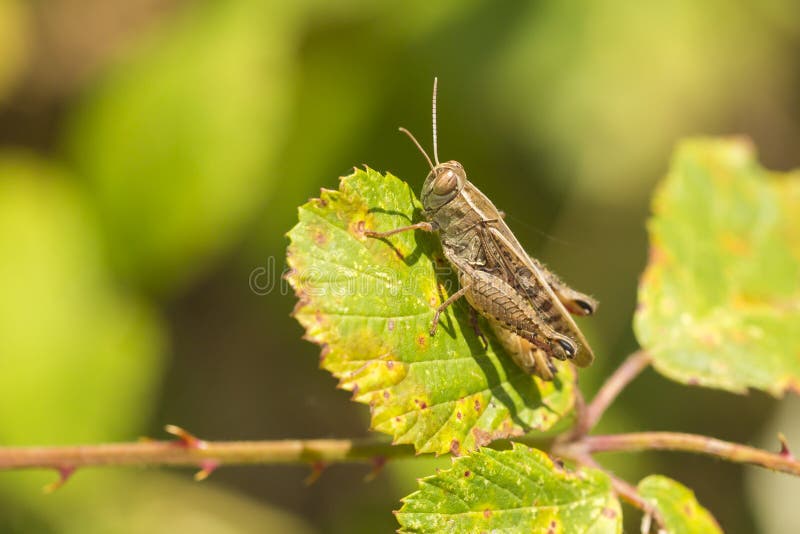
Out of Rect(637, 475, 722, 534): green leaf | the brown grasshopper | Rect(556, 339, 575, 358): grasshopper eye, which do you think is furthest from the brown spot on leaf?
Rect(637, 475, 722, 534): green leaf

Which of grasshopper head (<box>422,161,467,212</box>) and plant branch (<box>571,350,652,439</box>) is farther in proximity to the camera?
grasshopper head (<box>422,161,467,212</box>)

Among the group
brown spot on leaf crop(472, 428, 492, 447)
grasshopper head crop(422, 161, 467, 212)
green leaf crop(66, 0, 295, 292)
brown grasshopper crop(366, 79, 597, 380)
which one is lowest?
brown spot on leaf crop(472, 428, 492, 447)

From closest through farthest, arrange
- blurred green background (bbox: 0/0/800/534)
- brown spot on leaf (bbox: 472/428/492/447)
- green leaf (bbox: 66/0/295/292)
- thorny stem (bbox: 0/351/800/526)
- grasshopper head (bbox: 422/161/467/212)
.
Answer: brown spot on leaf (bbox: 472/428/492/447) < thorny stem (bbox: 0/351/800/526) < grasshopper head (bbox: 422/161/467/212) < blurred green background (bbox: 0/0/800/534) < green leaf (bbox: 66/0/295/292)

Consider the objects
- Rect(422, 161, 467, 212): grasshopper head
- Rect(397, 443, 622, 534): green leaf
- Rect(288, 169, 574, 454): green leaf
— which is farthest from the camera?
Rect(422, 161, 467, 212): grasshopper head

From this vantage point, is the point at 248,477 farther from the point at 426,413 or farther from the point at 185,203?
the point at 426,413

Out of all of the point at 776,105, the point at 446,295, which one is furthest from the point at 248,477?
the point at 776,105

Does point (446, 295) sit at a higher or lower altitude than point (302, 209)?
lower

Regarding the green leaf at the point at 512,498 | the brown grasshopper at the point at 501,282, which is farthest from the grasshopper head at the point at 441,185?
the green leaf at the point at 512,498

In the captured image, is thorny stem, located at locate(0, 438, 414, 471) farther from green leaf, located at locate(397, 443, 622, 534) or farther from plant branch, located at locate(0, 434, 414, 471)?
green leaf, located at locate(397, 443, 622, 534)
